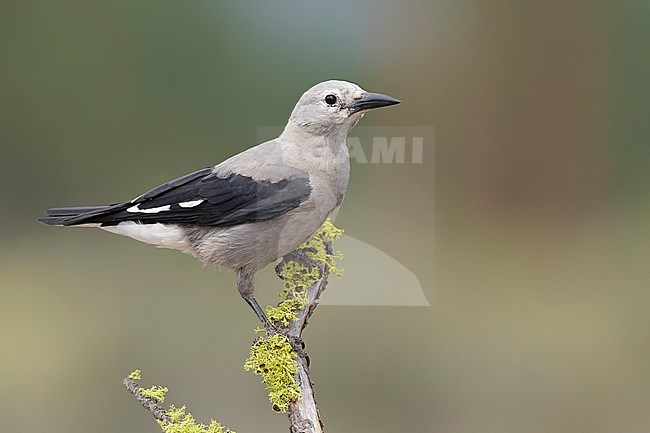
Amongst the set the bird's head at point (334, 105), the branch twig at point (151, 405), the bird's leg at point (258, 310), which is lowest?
the branch twig at point (151, 405)

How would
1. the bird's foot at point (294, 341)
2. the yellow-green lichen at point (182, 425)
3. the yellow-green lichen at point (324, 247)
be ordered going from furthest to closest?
the yellow-green lichen at point (324, 247)
the bird's foot at point (294, 341)
the yellow-green lichen at point (182, 425)

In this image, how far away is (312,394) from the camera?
139cm

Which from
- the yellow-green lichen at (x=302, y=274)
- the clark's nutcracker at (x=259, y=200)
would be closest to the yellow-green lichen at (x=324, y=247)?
the yellow-green lichen at (x=302, y=274)

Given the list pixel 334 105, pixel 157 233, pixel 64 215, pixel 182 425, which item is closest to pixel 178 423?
pixel 182 425

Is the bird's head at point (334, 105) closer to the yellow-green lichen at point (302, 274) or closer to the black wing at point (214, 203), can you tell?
the black wing at point (214, 203)

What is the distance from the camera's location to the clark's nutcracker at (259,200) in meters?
1.41

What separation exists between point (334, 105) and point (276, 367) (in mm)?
492

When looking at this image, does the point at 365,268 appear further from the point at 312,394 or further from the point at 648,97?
the point at 648,97

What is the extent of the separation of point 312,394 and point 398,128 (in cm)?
61

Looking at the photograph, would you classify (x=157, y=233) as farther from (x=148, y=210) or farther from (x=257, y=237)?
(x=257, y=237)

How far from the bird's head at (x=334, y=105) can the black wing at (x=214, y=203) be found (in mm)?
101

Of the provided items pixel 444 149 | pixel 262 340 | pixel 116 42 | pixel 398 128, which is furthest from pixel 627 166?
pixel 116 42

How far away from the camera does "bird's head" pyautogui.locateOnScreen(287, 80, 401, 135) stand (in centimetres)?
138

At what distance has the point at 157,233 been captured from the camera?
1.44 metres
